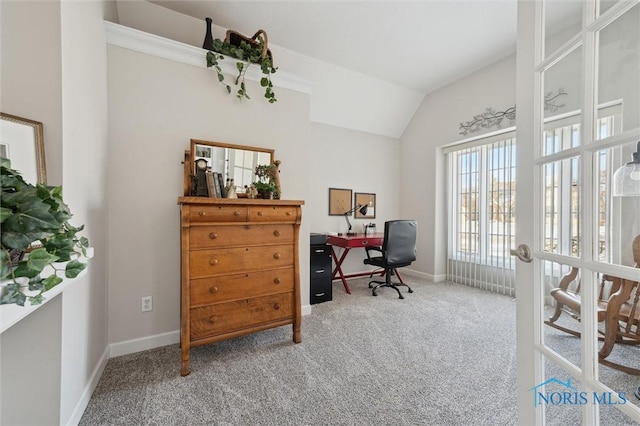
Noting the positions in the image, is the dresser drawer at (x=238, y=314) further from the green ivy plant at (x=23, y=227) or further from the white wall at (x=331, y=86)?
the white wall at (x=331, y=86)

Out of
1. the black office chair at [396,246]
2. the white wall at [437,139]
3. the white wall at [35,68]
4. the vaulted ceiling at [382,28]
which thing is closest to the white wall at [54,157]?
the white wall at [35,68]

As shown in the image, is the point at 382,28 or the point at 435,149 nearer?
the point at 382,28

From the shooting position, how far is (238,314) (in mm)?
1903

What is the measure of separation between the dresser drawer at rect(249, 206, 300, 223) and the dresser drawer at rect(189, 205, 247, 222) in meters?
0.07

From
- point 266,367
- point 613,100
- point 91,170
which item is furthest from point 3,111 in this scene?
point 613,100

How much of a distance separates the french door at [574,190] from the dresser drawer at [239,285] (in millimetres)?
1537

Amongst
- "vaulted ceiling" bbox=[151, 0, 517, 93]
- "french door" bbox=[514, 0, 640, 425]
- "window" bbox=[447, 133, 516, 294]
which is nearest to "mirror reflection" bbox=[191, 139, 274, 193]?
"vaulted ceiling" bbox=[151, 0, 517, 93]

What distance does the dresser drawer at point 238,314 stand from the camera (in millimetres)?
1760

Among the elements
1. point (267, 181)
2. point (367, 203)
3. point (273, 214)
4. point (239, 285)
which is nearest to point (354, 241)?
point (367, 203)

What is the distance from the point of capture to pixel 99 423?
1319 millimetres

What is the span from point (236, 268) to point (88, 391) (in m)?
1.03

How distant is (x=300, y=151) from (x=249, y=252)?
48.8 inches

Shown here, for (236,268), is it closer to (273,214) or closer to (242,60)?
(273,214)

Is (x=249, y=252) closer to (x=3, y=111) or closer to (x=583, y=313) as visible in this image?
(x=3, y=111)
